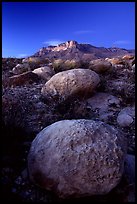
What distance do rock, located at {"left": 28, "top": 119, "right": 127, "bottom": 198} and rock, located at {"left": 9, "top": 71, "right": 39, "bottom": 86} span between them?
4.13 meters

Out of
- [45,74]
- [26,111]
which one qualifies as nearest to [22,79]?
[45,74]

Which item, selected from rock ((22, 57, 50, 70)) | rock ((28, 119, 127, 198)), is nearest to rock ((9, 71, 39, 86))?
rock ((22, 57, 50, 70))

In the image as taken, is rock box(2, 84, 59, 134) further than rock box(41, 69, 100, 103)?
No

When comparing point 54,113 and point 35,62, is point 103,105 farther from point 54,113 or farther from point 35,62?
point 35,62

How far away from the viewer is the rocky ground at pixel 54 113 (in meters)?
3.29

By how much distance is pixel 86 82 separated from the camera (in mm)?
6336

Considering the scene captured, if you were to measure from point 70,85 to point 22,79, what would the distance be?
1.97 metres

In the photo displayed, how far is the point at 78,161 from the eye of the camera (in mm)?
3271

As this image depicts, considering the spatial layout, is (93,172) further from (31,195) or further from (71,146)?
(31,195)

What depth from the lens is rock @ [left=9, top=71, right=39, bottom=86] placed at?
7.45 meters

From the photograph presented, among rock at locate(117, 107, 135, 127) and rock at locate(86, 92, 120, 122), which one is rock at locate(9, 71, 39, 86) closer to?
rock at locate(86, 92, 120, 122)

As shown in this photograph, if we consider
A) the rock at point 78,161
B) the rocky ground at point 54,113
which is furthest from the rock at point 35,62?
the rock at point 78,161

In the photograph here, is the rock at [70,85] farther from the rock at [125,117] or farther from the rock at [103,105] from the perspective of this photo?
the rock at [125,117]

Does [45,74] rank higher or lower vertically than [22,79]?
higher
